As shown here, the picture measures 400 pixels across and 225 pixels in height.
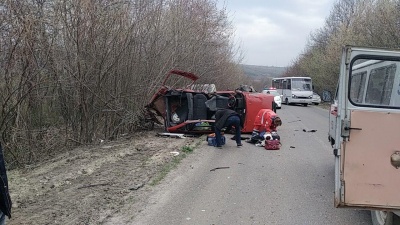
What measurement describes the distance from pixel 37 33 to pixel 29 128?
8.62ft

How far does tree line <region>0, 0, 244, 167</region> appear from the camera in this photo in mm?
9320

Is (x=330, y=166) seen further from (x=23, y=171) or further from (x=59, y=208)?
(x=23, y=171)

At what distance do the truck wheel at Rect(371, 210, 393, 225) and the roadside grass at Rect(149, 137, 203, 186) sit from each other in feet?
11.7

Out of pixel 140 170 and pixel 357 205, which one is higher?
pixel 357 205

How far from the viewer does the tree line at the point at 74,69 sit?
9.32 metres

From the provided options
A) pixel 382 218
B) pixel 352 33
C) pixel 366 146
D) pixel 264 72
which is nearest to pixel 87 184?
pixel 382 218

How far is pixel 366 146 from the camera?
12.8 feet

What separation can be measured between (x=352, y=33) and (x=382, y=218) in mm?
31909

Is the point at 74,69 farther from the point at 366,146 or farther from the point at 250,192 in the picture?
the point at 366,146

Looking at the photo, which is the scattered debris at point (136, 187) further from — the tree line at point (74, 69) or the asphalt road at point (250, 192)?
the tree line at point (74, 69)

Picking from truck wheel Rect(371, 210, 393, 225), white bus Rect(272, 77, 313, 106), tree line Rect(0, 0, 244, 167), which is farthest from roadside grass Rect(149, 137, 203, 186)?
white bus Rect(272, 77, 313, 106)

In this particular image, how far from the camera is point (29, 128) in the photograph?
10.5m

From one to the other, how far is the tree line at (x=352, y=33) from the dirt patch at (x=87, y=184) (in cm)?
383

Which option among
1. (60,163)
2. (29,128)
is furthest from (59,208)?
(29,128)
